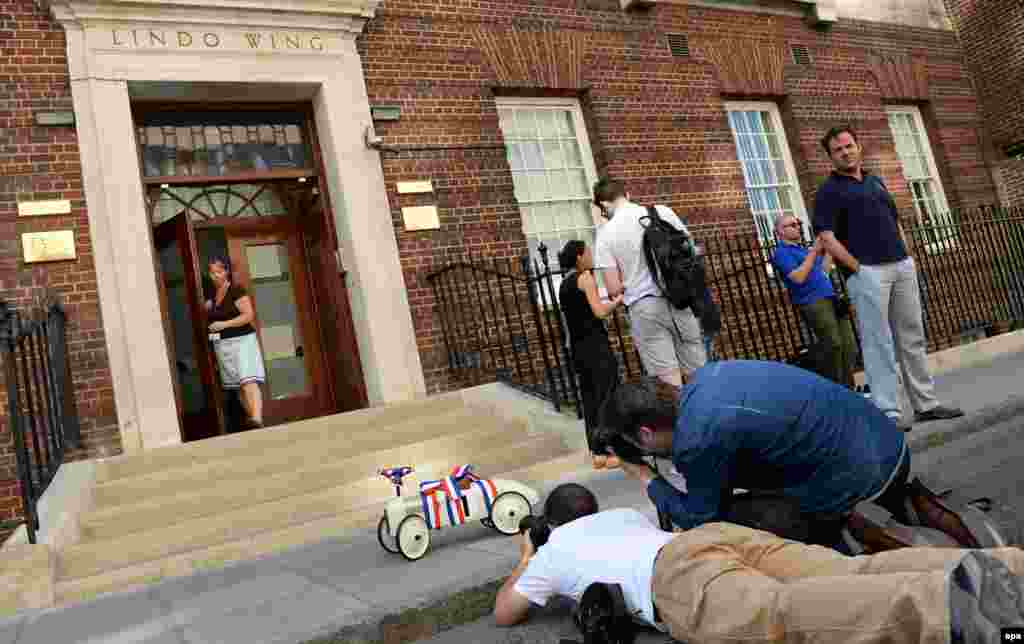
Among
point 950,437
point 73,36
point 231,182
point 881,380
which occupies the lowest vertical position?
point 950,437

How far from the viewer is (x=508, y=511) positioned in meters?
4.66

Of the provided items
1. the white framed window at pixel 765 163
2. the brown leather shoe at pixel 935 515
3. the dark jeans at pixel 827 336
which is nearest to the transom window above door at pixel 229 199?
the dark jeans at pixel 827 336

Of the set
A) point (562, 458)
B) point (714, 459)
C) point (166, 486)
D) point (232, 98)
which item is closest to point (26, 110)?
point (232, 98)

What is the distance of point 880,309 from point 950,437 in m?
0.93

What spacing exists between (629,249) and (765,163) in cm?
681

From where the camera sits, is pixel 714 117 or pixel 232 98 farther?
pixel 714 117

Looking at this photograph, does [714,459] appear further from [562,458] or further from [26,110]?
[26,110]

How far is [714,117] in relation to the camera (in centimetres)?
1092

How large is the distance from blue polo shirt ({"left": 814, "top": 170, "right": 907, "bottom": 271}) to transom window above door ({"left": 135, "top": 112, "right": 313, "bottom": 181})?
5334 millimetres

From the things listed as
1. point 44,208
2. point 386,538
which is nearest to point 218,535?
point 386,538

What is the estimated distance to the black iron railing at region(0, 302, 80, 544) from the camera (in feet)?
16.7

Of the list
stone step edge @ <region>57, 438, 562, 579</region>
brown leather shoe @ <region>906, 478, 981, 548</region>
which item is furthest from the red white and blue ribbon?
brown leather shoe @ <region>906, 478, 981, 548</region>

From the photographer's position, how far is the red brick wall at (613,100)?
8789mm

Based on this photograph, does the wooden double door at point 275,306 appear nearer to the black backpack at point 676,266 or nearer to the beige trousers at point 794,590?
the black backpack at point 676,266
